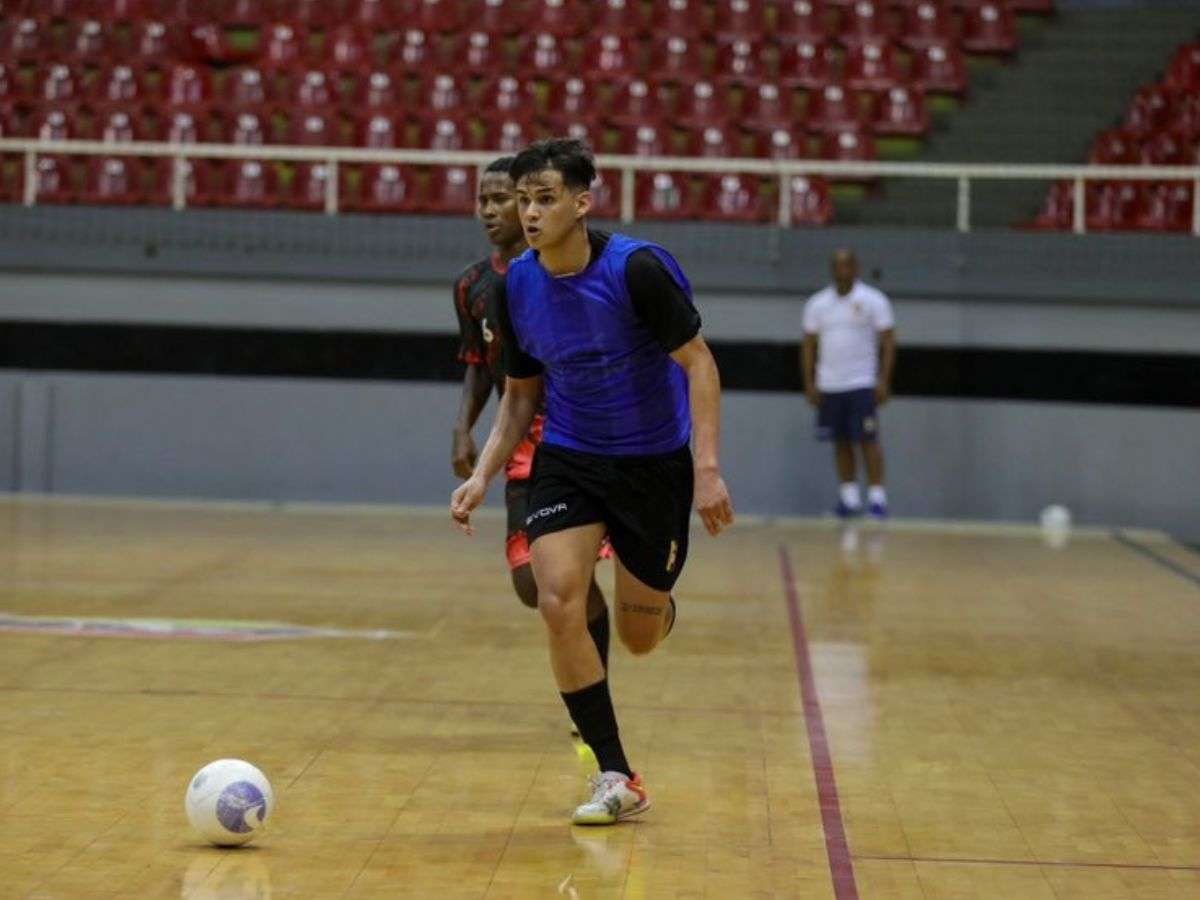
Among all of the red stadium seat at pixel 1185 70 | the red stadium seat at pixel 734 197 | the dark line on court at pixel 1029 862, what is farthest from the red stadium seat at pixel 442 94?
the dark line on court at pixel 1029 862

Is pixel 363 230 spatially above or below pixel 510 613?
above

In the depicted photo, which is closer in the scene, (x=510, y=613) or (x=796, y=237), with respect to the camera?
(x=510, y=613)

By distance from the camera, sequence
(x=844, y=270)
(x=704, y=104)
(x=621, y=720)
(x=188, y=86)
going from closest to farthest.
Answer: (x=621, y=720) < (x=844, y=270) < (x=704, y=104) < (x=188, y=86)

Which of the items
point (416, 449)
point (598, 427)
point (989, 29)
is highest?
point (989, 29)

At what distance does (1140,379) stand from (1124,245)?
1107 millimetres

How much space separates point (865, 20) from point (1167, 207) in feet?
12.9

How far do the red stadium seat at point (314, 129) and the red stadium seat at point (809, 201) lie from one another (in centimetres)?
409

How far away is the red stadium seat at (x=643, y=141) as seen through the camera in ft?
61.5

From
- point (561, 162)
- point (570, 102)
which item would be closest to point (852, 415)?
point (570, 102)

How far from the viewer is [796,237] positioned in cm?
1742

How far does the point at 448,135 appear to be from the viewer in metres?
18.6

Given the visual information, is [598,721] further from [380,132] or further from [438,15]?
[438,15]

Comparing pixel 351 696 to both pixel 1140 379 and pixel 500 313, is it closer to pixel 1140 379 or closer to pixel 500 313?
pixel 500 313

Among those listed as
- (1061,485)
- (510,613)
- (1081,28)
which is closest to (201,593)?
(510,613)
